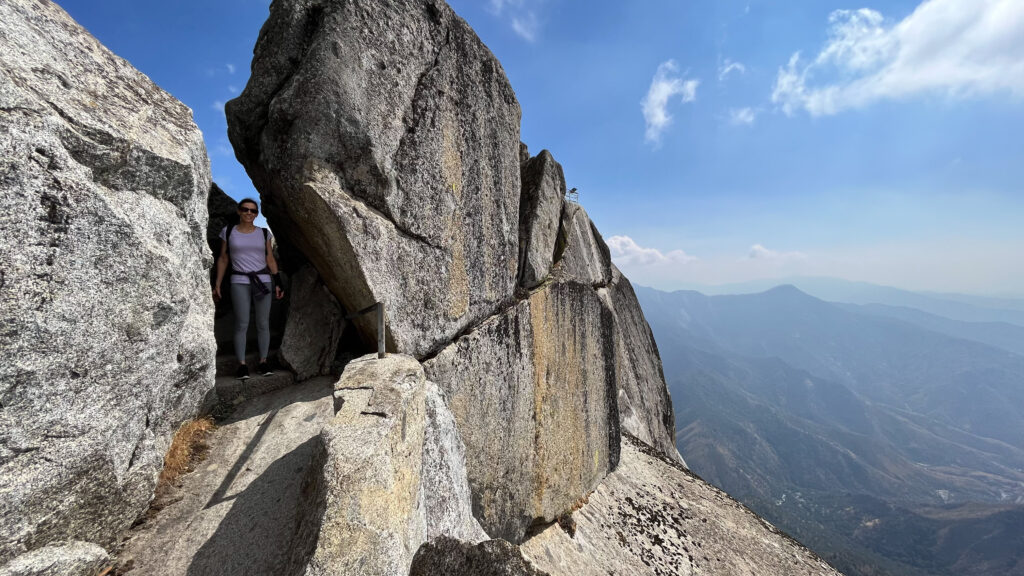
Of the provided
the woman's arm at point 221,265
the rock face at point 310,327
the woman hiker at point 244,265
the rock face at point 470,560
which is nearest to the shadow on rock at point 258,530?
the rock face at point 470,560

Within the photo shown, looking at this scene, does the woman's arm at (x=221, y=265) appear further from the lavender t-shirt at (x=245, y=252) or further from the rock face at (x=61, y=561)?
the rock face at (x=61, y=561)

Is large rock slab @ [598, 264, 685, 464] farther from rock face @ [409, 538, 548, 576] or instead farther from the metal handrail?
rock face @ [409, 538, 548, 576]

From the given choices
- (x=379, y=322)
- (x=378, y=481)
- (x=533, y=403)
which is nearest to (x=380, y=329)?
(x=379, y=322)

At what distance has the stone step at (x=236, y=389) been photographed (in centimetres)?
805

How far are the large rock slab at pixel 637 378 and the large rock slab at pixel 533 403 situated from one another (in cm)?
924

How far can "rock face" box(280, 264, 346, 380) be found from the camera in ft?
32.1

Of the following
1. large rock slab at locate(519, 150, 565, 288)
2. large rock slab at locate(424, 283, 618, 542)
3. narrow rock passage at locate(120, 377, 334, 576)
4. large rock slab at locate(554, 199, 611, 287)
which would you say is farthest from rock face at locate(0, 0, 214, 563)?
large rock slab at locate(554, 199, 611, 287)

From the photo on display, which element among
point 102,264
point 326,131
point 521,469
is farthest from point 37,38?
point 521,469

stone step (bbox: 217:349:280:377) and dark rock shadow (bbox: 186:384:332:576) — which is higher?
stone step (bbox: 217:349:280:377)

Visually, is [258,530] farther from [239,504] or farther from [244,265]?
[244,265]

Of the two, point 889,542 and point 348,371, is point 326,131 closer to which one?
point 348,371

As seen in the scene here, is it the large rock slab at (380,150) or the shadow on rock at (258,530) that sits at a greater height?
the large rock slab at (380,150)

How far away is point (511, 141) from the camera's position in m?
13.8

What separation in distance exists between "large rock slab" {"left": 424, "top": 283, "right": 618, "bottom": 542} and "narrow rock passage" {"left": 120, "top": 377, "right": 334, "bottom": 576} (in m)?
3.59
